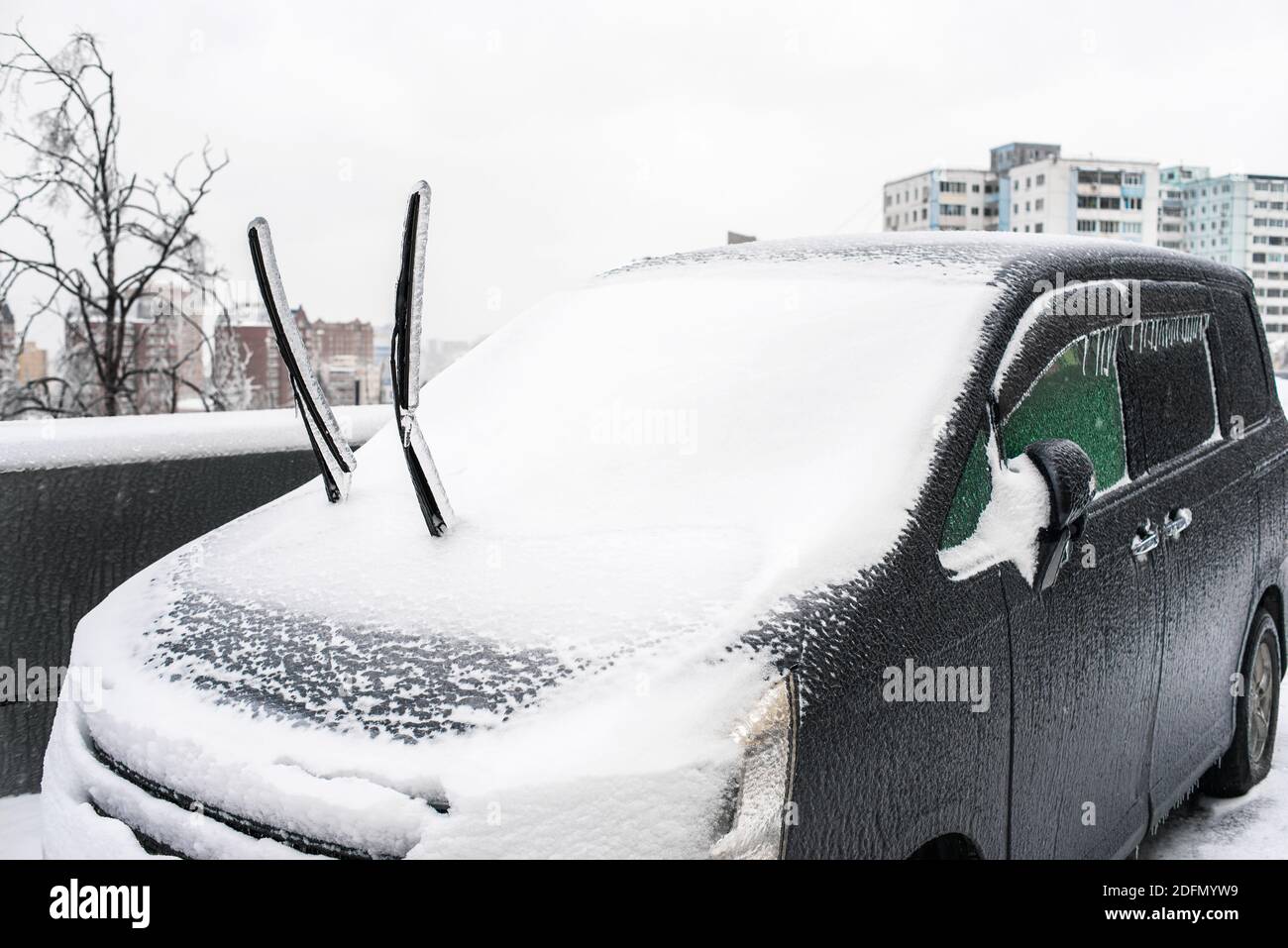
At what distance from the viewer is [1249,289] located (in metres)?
4.43

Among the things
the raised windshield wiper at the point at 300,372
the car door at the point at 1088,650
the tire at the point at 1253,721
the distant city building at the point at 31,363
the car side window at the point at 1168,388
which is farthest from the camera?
the distant city building at the point at 31,363

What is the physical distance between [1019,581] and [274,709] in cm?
142

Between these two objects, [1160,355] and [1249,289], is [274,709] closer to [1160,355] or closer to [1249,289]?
[1160,355]

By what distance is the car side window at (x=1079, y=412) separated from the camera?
8.30ft

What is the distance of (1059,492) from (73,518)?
10.7 ft

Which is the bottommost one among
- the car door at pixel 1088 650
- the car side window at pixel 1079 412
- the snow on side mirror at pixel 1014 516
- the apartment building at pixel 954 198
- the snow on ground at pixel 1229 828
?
the snow on ground at pixel 1229 828

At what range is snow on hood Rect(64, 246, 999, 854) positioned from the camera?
1673 mm

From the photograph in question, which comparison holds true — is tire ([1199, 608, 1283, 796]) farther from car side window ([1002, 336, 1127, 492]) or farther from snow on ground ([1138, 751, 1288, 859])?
car side window ([1002, 336, 1127, 492])

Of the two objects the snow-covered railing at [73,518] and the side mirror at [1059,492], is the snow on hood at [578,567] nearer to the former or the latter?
the side mirror at [1059,492]

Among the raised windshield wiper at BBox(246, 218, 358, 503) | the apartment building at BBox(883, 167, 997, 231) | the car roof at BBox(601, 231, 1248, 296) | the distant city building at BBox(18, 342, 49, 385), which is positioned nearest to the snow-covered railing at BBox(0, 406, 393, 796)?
the raised windshield wiper at BBox(246, 218, 358, 503)

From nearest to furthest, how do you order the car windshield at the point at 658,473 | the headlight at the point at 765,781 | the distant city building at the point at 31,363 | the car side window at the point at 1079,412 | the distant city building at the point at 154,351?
the headlight at the point at 765,781 < the car windshield at the point at 658,473 < the car side window at the point at 1079,412 < the distant city building at the point at 31,363 < the distant city building at the point at 154,351

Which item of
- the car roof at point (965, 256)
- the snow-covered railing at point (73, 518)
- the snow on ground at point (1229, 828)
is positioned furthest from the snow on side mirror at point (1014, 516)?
the snow-covered railing at point (73, 518)

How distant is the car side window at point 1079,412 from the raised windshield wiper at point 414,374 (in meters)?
1.17
